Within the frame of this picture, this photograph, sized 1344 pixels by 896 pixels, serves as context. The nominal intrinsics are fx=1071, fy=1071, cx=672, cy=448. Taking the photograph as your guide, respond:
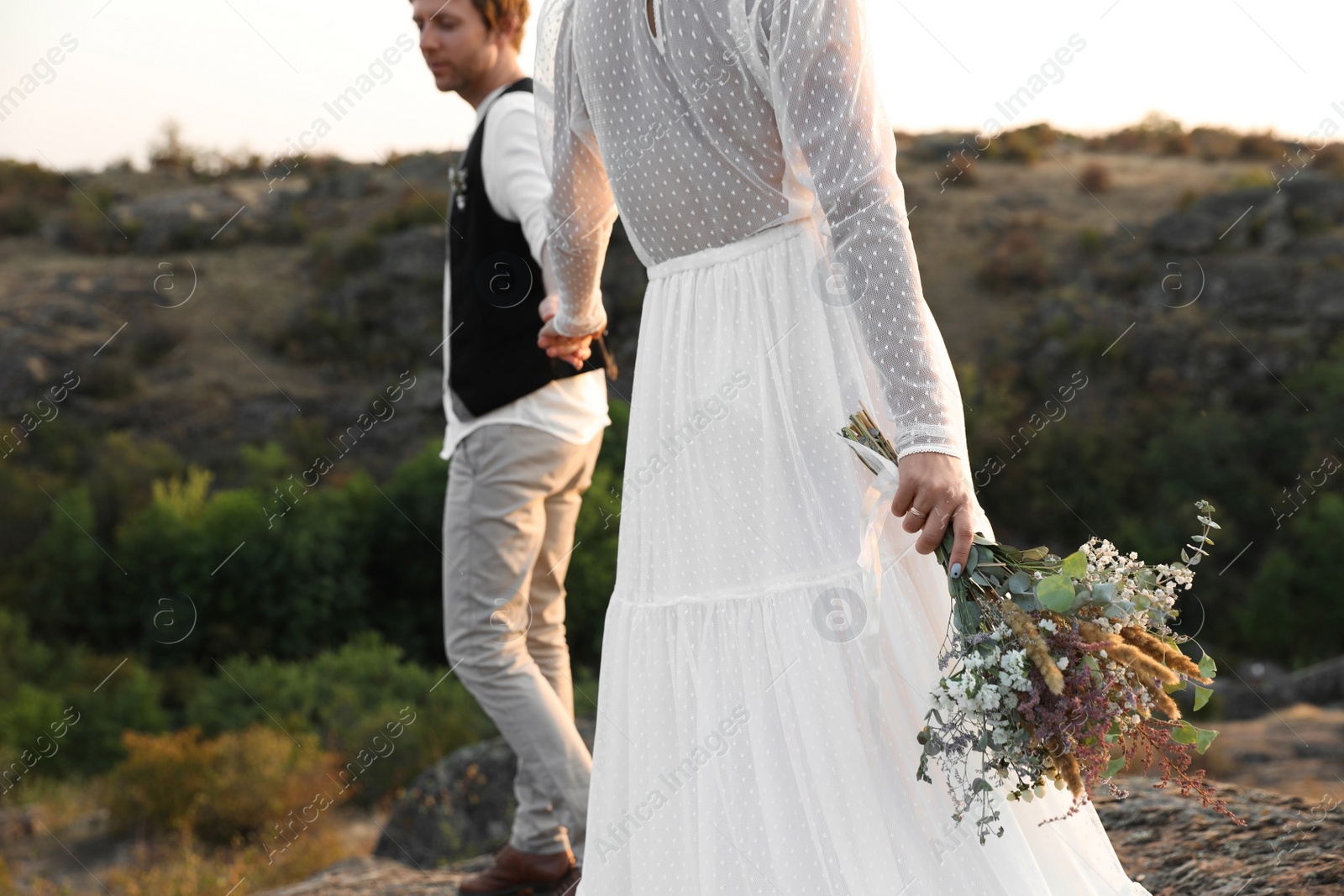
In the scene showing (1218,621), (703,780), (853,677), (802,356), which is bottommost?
(1218,621)

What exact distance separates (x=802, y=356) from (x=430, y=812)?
4.17 m

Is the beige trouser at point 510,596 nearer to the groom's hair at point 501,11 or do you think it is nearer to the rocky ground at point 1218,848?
the rocky ground at point 1218,848

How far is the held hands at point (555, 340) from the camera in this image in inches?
87.4

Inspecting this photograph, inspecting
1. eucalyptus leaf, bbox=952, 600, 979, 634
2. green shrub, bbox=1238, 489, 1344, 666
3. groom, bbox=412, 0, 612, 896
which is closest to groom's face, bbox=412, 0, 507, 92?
groom, bbox=412, 0, 612, 896

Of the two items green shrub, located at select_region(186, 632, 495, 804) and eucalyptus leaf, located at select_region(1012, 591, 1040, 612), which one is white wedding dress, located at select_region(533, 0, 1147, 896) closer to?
eucalyptus leaf, located at select_region(1012, 591, 1040, 612)

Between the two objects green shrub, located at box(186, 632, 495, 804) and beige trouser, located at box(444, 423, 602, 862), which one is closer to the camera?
beige trouser, located at box(444, 423, 602, 862)

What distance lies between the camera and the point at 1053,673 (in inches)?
52.5

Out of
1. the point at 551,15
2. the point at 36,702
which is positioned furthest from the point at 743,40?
the point at 36,702

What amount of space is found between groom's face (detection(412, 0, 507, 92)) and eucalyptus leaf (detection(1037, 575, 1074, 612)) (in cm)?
185

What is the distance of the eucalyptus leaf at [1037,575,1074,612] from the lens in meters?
1.39

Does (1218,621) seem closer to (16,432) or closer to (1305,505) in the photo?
(1305,505)

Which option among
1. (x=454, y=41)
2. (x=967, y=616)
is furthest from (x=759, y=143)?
(x=454, y=41)

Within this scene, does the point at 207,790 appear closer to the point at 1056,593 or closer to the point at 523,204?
the point at 523,204

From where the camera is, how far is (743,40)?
1.50 metres
